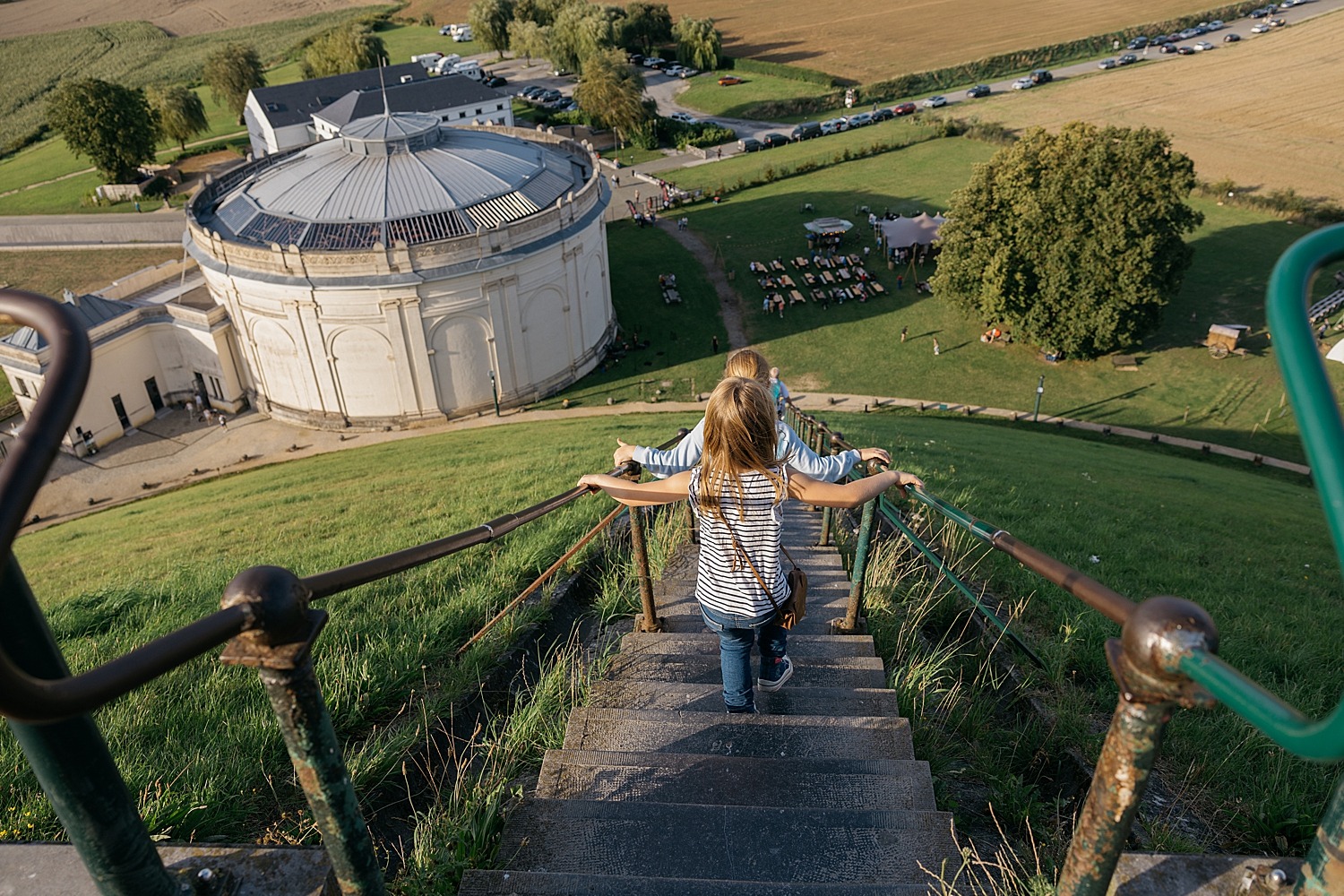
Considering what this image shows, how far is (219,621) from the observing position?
210 centimetres

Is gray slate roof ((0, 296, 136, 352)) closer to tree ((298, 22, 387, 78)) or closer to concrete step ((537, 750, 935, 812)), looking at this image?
concrete step ((537, 750, 935, 812))

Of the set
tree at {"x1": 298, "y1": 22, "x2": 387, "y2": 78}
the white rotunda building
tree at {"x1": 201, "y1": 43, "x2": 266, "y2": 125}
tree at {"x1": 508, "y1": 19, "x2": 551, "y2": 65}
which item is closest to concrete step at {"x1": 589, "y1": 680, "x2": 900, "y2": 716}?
the white rotunda building

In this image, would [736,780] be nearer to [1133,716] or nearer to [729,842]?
[729,842]

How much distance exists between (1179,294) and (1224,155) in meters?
24.3

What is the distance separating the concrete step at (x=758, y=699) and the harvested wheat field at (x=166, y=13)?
125m

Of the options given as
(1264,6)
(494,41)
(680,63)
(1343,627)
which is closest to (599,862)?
(1343,627)

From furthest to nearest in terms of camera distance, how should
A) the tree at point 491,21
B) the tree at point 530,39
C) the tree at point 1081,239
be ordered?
the tree at point 491,21
the tree at point 530,39
the tree at point 1081,239

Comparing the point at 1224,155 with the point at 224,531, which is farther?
the point at 1224,155

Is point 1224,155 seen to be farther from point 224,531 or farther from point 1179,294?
point 224,531

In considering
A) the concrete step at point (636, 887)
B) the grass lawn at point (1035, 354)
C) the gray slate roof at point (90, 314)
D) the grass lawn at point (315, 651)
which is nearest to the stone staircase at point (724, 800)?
the concrete step at point (636, 887)

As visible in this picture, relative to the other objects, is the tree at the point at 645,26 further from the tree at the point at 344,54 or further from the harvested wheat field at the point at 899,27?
the tree at the point at 344,54

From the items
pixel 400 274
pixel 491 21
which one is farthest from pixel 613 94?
pixel 400 274

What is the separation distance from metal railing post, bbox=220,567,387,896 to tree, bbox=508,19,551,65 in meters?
86.4

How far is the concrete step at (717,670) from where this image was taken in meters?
5.51
